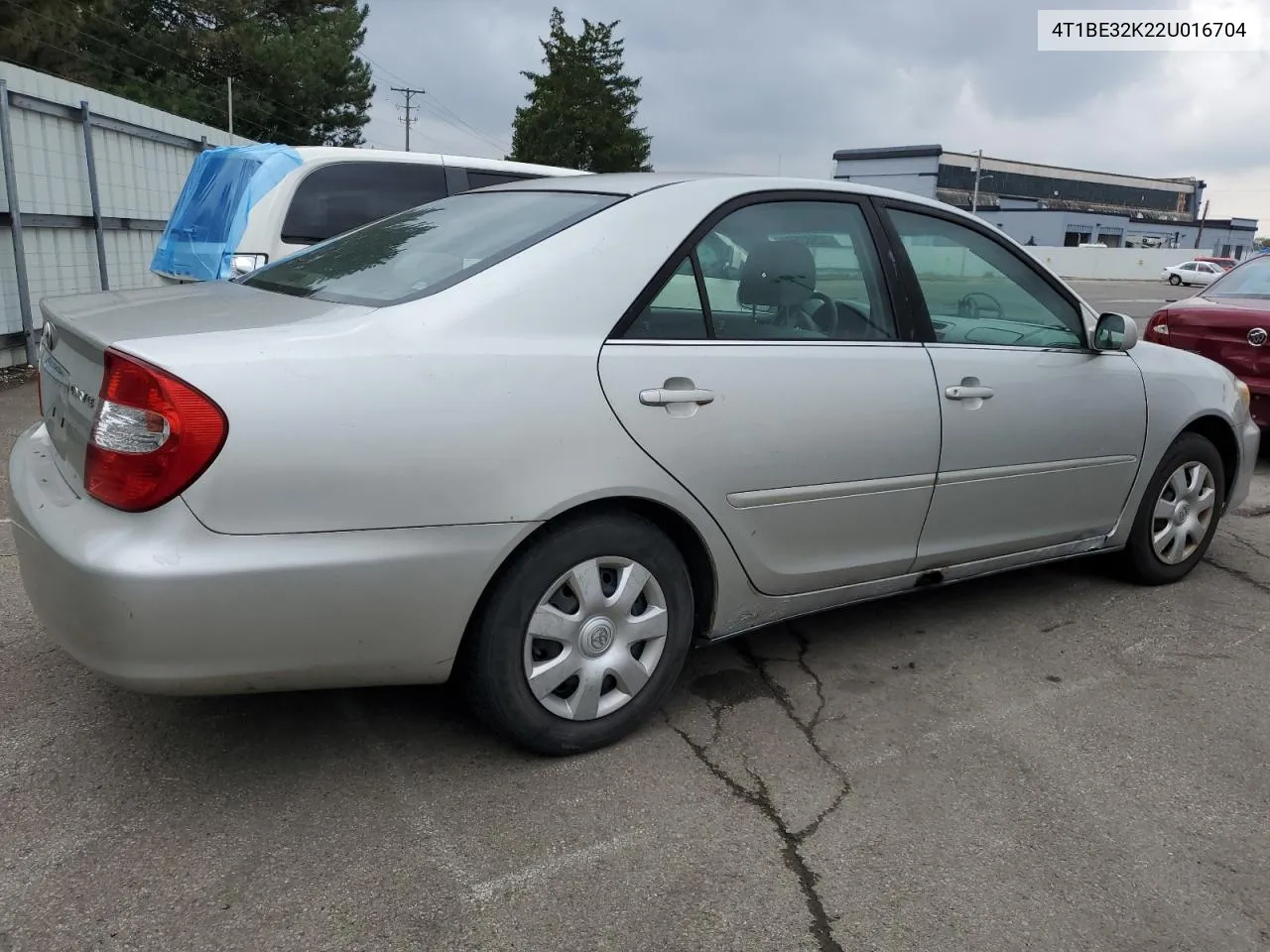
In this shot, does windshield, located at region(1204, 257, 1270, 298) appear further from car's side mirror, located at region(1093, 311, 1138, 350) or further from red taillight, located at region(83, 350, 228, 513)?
red taillight, located at region(83, 350, 228, 513)

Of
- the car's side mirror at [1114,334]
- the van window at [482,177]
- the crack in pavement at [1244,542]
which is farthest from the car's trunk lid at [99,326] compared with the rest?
the van window at [482,177]

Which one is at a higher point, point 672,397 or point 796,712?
point 672,397

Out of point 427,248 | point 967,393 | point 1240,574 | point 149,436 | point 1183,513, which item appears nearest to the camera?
point 149,436

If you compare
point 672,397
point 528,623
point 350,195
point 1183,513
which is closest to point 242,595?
point 528,623

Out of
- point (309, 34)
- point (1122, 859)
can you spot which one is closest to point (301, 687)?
point (1122, 859)

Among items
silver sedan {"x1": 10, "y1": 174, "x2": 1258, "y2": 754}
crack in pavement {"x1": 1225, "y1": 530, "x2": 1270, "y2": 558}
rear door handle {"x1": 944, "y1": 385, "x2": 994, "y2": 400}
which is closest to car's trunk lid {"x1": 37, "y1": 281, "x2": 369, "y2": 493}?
silver sedan {"x1": 10, "y1": 174, "x2": 1258, "y2": 754}

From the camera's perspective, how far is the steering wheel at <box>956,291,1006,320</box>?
3531 mm

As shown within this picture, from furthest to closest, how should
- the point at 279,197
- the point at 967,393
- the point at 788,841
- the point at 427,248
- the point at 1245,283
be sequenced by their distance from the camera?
the point at 1245,283
the point at 279,197
the point at 967,393
the point at 427,248
the point at 788,841

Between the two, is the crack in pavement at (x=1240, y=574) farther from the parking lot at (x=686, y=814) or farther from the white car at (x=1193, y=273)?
the white car at (x=1193, y=273)

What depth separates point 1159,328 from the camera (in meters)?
7.17

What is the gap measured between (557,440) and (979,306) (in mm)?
1865

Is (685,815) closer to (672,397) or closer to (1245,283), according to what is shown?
(672,397)

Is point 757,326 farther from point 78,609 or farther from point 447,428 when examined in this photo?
point 78,609

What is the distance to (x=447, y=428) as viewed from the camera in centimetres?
234
